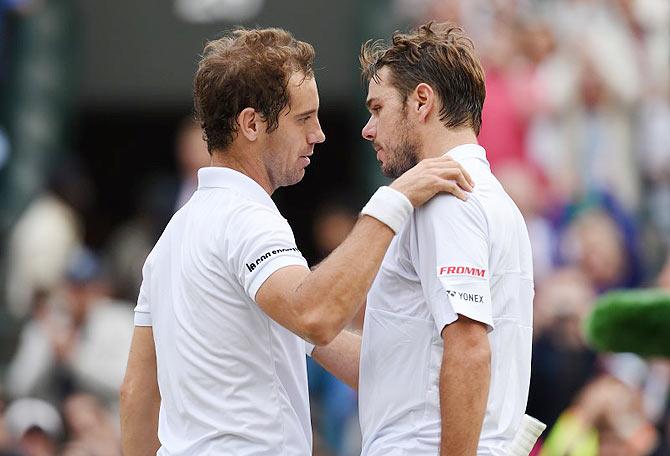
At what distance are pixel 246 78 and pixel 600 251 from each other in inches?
194

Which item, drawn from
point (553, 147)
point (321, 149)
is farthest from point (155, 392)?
point (321, 149)

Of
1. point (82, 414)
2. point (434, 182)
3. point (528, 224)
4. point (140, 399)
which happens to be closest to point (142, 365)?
point (140, 399)

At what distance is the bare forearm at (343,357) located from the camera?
14.8 ft

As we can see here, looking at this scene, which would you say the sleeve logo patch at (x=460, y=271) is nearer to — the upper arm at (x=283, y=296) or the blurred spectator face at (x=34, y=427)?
the upper arm at (x=283, y=296)

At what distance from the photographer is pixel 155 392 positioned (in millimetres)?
4562

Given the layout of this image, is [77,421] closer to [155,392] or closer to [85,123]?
[155,392]

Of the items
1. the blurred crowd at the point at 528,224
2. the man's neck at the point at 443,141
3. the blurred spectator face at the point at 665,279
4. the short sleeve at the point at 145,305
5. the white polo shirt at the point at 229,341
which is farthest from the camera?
the blurred crowd at the point at 528,224

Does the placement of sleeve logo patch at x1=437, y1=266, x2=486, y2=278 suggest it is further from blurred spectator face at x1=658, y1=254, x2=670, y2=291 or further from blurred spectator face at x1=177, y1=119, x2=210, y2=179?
A: blurred spectator face at x1=177, y1=119, x2=210, y2=179

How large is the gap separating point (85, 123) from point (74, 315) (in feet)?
13.5

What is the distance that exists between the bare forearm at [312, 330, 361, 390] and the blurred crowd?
3135 mm

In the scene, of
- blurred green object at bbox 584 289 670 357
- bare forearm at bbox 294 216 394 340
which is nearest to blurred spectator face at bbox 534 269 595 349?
blurred green object at bbox 584 289 670 357

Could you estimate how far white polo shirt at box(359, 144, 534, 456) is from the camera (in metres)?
3.89

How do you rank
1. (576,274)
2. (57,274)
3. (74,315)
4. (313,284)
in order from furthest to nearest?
(57,274)
(74,315)
(576,274)
(313,284)

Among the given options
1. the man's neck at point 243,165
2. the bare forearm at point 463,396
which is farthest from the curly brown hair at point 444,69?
the bare forearm at point 463,396
